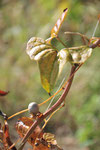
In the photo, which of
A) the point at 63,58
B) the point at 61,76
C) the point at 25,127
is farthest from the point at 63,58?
the point at 61,76

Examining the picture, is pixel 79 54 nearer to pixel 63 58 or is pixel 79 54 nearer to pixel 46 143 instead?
pixel 63 58

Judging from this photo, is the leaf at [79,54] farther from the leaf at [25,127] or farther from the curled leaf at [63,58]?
the leaf at [25,127]

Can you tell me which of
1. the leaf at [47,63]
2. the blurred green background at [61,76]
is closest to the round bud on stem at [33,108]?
the leaf at [47,63]

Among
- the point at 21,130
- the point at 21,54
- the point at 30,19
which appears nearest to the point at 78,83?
the point at 21,54

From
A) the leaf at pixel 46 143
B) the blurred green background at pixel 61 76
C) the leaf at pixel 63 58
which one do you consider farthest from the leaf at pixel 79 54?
the blurred green background at pixel 61 76

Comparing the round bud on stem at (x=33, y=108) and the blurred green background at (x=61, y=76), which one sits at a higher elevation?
the blurred green background at (x=61, y=76)

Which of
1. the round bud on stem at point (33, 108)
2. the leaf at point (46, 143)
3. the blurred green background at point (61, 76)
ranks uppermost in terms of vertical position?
the blurred green background at point (61, 76)

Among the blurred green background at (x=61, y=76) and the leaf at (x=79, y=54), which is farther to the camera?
the blurred green background at (x=61, y=76)
